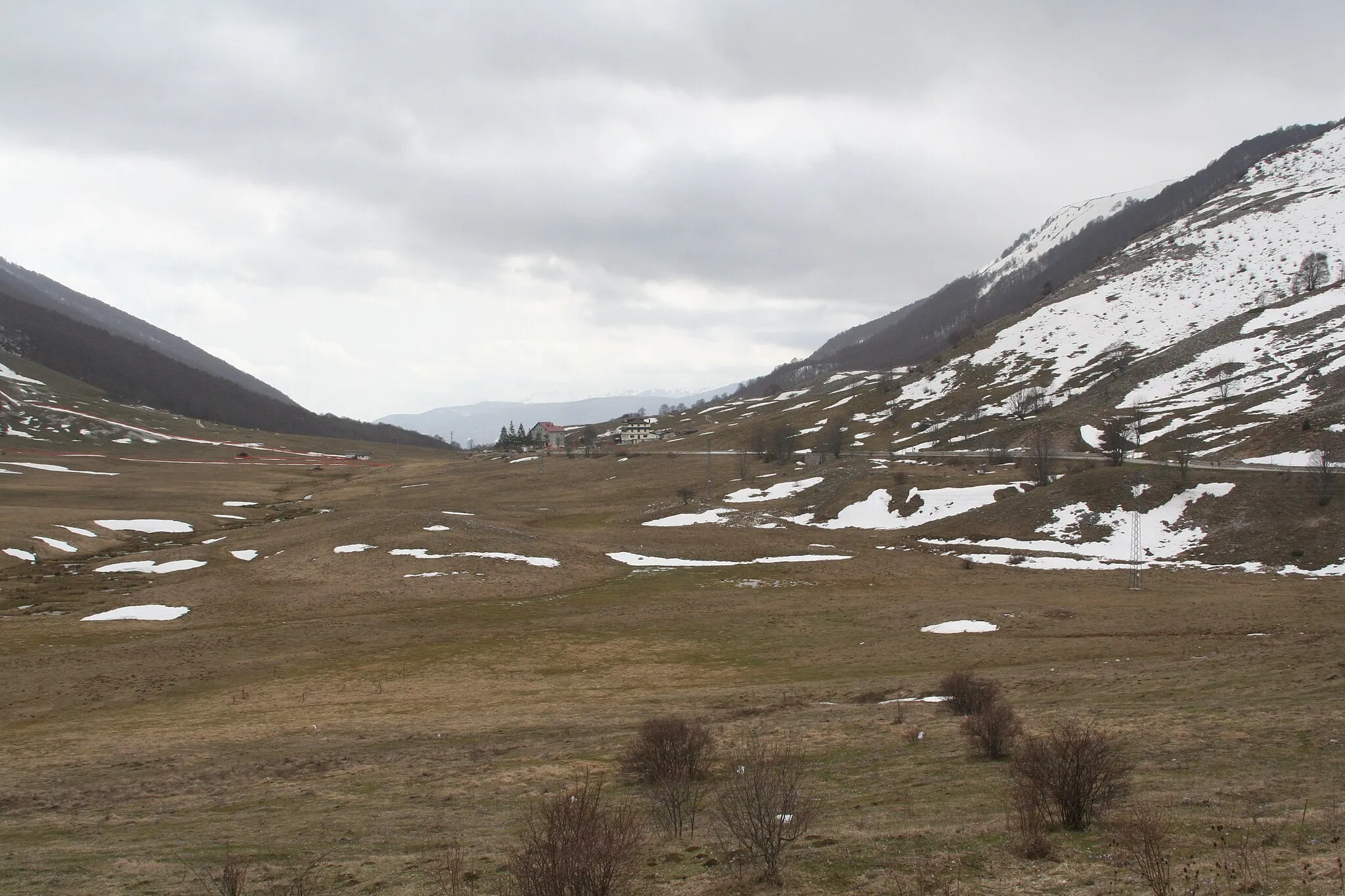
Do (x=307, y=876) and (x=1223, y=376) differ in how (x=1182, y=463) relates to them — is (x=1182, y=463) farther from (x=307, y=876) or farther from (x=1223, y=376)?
(x=307, y=876)

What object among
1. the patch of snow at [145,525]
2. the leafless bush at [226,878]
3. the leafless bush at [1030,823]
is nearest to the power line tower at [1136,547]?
the leafless bush at [1030,823]

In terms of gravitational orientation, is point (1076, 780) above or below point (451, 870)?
above

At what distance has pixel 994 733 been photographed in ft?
63.3

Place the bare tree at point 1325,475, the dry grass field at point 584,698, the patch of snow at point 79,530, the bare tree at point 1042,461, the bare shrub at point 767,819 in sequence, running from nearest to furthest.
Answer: the bare shrub at point 767,819, the dry grass field at point 584,698, the bare tree at point 1325,475, the patch of snow at point 79,530, the bare tree at point 1042,461

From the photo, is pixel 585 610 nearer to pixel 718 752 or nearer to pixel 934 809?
pixel 718 752

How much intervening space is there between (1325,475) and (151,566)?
96.9 metres

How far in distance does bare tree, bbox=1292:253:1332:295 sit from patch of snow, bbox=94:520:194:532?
19570 centimetres

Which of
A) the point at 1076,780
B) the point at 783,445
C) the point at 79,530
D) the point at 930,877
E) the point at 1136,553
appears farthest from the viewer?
the point at 783,445

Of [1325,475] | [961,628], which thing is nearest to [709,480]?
[1325,475]

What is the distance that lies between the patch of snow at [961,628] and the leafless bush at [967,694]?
15841 mm

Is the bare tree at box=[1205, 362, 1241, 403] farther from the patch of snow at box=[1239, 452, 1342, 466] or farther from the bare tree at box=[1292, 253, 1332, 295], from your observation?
the bare tree at box=[1292, 253, 1332, 295]

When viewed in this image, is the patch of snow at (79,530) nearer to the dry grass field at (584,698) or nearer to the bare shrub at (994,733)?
the dry grass field at (584,698)

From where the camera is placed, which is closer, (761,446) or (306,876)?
(306,876)

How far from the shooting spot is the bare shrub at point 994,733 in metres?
19.3
